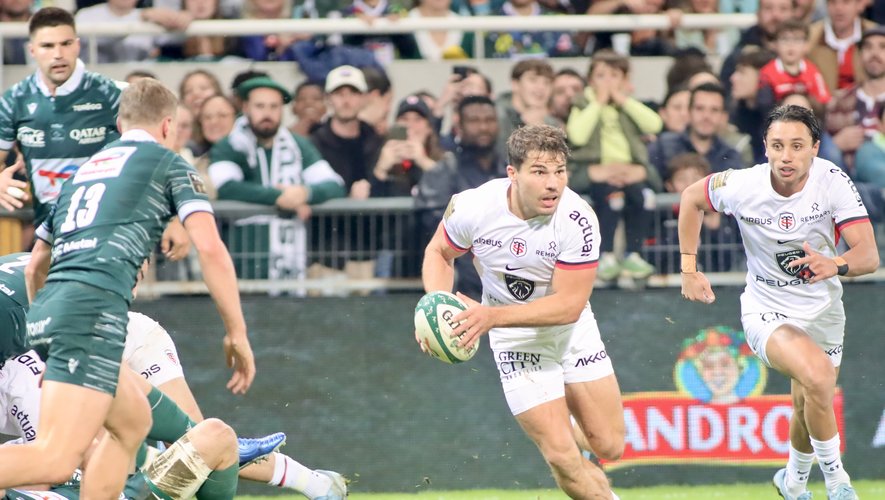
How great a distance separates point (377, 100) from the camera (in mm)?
9719

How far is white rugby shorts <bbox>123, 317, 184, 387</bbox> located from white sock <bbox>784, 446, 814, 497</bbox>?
364 cm

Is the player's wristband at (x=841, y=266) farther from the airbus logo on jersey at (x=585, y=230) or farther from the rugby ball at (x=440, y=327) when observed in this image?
the rugby ball at (x=440, y=327)

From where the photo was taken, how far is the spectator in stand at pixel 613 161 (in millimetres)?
9555

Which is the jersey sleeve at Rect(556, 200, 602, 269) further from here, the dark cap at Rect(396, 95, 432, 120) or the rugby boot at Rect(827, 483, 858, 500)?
the dark cap at Rect(396, 95, 432, 120)

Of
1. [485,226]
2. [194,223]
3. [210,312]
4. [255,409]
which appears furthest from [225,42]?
[194,223]

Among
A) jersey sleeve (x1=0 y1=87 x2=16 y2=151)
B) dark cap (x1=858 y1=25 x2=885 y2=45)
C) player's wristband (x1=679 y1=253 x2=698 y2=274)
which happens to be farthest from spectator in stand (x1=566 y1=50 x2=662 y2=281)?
jersey sleeve (x1=0 y1=87 x2=16 y2=151)

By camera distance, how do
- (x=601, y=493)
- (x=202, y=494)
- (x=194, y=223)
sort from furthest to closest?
(x=601, y=493) → (x=202, y=494) → (x=194, y=223)

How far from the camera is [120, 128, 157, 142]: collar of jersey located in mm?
6064

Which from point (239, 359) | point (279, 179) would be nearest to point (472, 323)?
point (239, 359)

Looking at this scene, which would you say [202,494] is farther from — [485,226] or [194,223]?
[485,226]

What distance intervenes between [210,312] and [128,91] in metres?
3.62

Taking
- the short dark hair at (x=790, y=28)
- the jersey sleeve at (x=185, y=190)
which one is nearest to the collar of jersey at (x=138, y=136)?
the jersey sleeve at (x=185, y=190)

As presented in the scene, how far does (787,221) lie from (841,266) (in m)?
0.45

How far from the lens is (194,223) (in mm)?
5859
